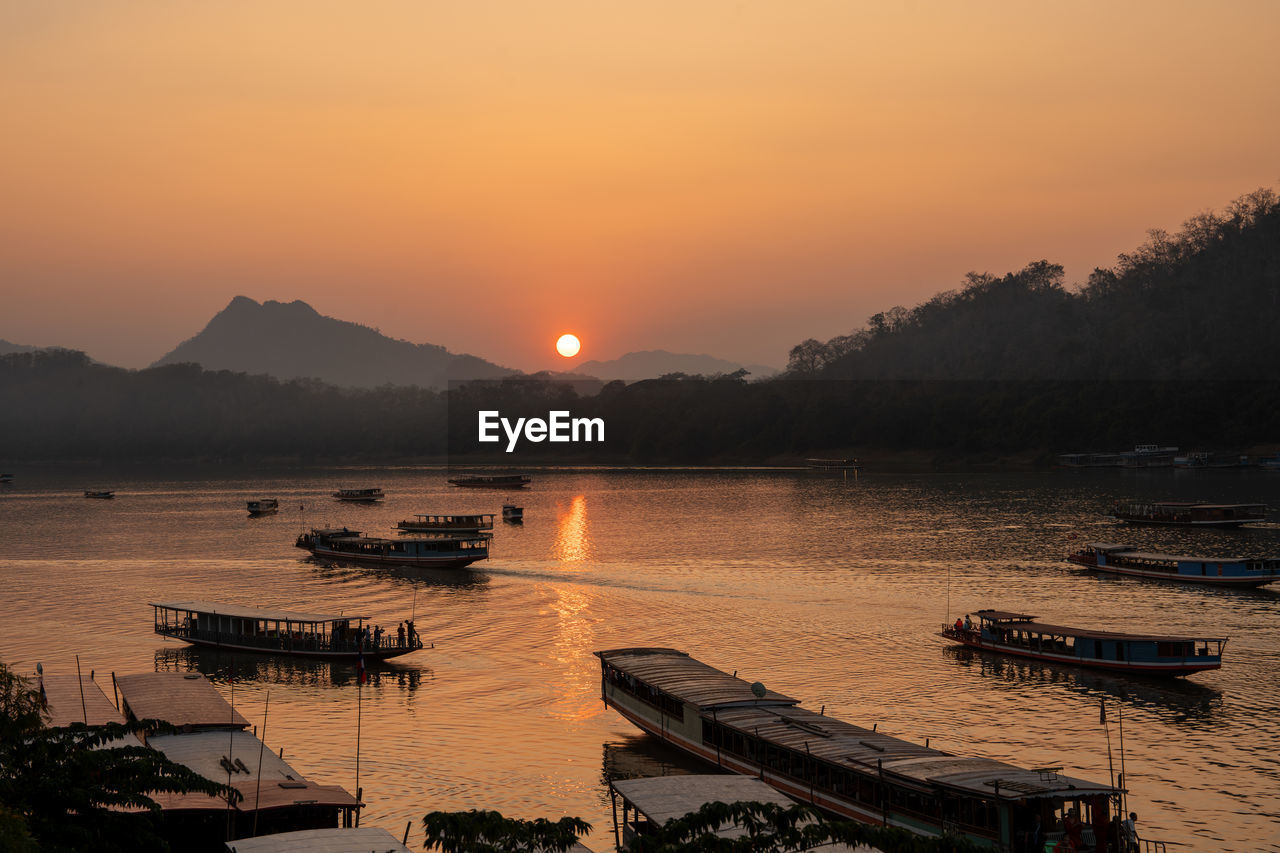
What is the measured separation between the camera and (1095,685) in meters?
56.8

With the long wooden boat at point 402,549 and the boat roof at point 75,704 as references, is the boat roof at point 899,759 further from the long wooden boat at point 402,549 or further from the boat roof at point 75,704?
the long wooden boat at point 402,549

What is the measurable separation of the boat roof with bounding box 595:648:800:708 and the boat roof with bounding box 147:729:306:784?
1502 centimetres

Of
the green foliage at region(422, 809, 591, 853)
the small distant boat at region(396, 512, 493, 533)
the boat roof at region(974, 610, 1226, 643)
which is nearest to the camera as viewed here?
the green foliage at region(422, 809, 591, 853)

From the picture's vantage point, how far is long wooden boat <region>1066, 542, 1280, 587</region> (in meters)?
83.8

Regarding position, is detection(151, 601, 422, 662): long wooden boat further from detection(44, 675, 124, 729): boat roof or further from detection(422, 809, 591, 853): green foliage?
detection(422, 809, 591, 853): green foliage

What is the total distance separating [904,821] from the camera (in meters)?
33.2

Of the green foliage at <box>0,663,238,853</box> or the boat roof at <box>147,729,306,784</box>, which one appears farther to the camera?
the boat roof at <box>147,729,306,784</box>

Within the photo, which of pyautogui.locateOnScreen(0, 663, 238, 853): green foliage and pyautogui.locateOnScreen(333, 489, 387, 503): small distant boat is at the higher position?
pyautogui.locateOnScreen(0, 663, 238, 853): green foliage

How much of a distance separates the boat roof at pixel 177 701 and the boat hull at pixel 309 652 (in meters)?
11.0

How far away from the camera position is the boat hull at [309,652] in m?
62.6

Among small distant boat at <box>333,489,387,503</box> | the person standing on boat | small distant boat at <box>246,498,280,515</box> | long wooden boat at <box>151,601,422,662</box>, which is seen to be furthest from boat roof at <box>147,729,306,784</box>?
small distant boat at <box>333,489,387,503</box>

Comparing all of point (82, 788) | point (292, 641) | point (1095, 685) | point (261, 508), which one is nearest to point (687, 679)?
point (1095, 685)

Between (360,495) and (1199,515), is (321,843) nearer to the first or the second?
(1199,515)

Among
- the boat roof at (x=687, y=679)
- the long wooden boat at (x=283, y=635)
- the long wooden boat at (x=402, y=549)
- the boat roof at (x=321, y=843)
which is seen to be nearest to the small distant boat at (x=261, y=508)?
the long wooden boat at (x=402, y=549)
